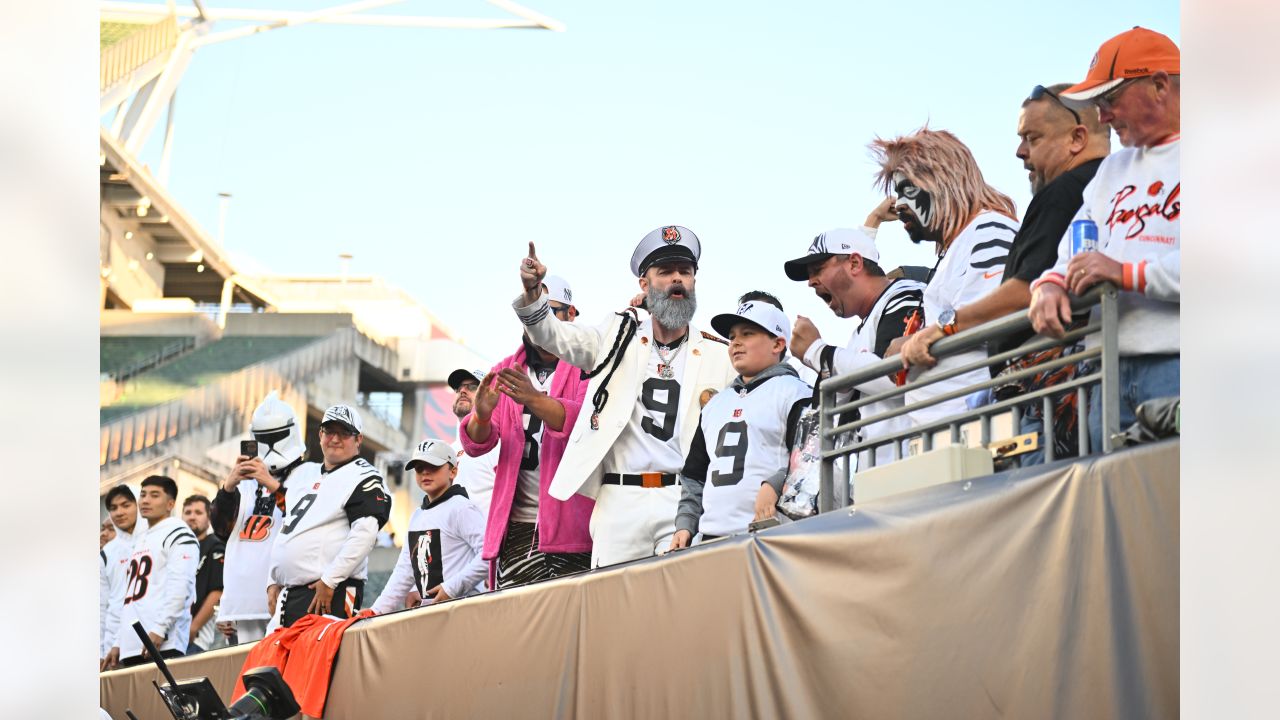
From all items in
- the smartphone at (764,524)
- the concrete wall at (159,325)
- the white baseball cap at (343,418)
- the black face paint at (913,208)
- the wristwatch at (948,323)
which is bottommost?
the smartphone at (764,524)

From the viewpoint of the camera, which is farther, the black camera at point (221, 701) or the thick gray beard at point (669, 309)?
the thick gray beard at point (669, 309)

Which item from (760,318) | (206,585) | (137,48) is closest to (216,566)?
(206,585)

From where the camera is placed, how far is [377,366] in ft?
124

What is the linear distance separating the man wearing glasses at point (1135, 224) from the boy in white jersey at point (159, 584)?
6.77 metres

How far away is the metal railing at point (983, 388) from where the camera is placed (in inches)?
128

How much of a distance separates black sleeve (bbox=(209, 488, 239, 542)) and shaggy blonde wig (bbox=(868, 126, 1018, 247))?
5.04 m

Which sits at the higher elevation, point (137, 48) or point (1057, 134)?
point (137, 48)

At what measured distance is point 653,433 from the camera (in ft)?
19.0

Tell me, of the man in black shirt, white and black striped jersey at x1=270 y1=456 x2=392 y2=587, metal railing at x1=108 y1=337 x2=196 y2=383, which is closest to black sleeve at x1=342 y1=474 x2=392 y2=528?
white and black striped jersey at x1=270 y1=456 x2=392 y2=587

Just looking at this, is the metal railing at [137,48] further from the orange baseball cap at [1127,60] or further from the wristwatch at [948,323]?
the orange baseball cap at [1127,60]

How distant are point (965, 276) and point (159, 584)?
650 centimetres

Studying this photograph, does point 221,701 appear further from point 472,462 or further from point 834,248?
point 472,462

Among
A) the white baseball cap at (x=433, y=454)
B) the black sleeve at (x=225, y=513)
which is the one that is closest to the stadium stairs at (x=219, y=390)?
the black sleeve at (x=225, y=513)
